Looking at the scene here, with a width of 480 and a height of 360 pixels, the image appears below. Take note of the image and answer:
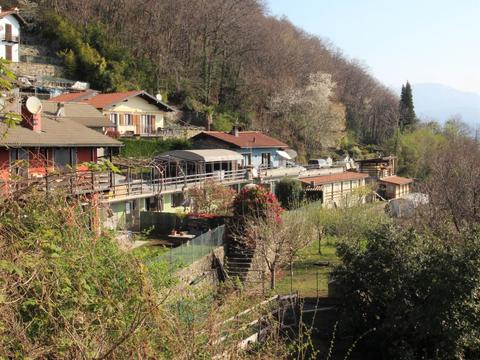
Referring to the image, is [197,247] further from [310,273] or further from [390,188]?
[390,188]

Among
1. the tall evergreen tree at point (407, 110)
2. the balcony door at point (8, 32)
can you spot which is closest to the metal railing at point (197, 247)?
the balcony door at point (8, 32)

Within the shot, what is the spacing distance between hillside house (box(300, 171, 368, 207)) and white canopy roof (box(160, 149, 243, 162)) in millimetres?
7740

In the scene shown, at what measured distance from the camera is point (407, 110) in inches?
3873

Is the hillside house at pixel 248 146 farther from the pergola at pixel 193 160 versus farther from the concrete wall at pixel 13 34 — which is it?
the concrete wall at pixel 13 34

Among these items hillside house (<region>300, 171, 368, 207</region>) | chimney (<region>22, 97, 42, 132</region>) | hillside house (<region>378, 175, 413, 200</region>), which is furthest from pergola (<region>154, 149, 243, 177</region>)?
hillside house (<region>378, 175, 413, 200</region>)

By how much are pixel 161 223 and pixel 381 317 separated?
15450 mm

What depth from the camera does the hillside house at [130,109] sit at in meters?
45.3

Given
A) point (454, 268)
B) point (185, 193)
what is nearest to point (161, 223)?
point (185, 193)

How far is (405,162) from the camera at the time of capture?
74750 millimetres

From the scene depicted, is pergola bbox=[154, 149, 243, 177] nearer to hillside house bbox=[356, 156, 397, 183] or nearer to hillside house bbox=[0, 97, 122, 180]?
hillside house bbox=[0, 97, 122, 180]

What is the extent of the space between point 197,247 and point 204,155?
54.2ft

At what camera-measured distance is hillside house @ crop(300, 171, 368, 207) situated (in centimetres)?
4578

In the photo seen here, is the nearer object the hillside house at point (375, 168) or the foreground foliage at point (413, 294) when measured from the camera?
the foreground foliage at point (413, 294)

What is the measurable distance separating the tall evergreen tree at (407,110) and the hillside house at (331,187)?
147 ft
